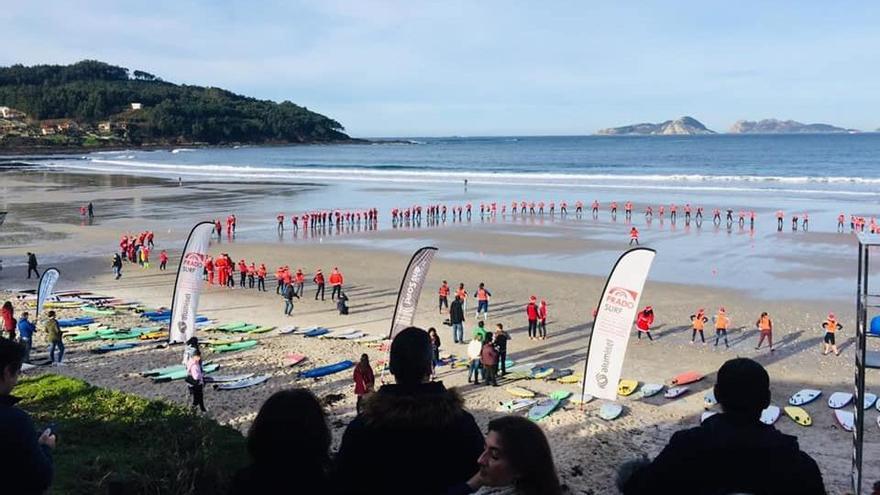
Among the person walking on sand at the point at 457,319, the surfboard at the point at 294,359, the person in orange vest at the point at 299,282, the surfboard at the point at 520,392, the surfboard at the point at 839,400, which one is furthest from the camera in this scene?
the person in orange vest at the point at 299,282

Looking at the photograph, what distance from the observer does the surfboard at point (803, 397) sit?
13.8 meters

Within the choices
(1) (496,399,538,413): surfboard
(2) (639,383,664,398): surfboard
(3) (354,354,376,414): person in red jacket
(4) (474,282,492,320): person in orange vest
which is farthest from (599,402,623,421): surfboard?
(4) (474,282,492,320): person in orange vest

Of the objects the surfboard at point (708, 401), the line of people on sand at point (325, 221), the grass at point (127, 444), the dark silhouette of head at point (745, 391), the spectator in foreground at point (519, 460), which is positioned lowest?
the surfboard at point (708, 401)

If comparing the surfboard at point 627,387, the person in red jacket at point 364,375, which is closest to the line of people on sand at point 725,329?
the surfboard at point 627,387

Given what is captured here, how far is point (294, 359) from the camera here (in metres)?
16.4

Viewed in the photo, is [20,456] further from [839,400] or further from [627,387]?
[839,400]

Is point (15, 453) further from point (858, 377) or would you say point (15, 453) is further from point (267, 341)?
point (267, 341)

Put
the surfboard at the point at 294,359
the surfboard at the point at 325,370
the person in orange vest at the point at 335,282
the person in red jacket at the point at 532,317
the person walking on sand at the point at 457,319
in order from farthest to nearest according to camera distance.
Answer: the person in orange vest at the point at 335,282, the person in red jacket at the point at 532,317, the person walking on sand at the point at 457,319, the surfboard at the point at 294,359, the surfboard at the point at 325,370

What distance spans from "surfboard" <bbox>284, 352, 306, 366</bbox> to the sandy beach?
9.3 inches

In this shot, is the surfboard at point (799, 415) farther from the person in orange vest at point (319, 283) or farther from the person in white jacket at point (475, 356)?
the person in orange vest at point (319, 283)

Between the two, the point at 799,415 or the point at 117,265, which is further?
the point at 117,265

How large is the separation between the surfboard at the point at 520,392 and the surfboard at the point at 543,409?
47cm

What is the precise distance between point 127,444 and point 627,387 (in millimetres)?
9306

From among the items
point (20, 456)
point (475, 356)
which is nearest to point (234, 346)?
point (475, 356)
